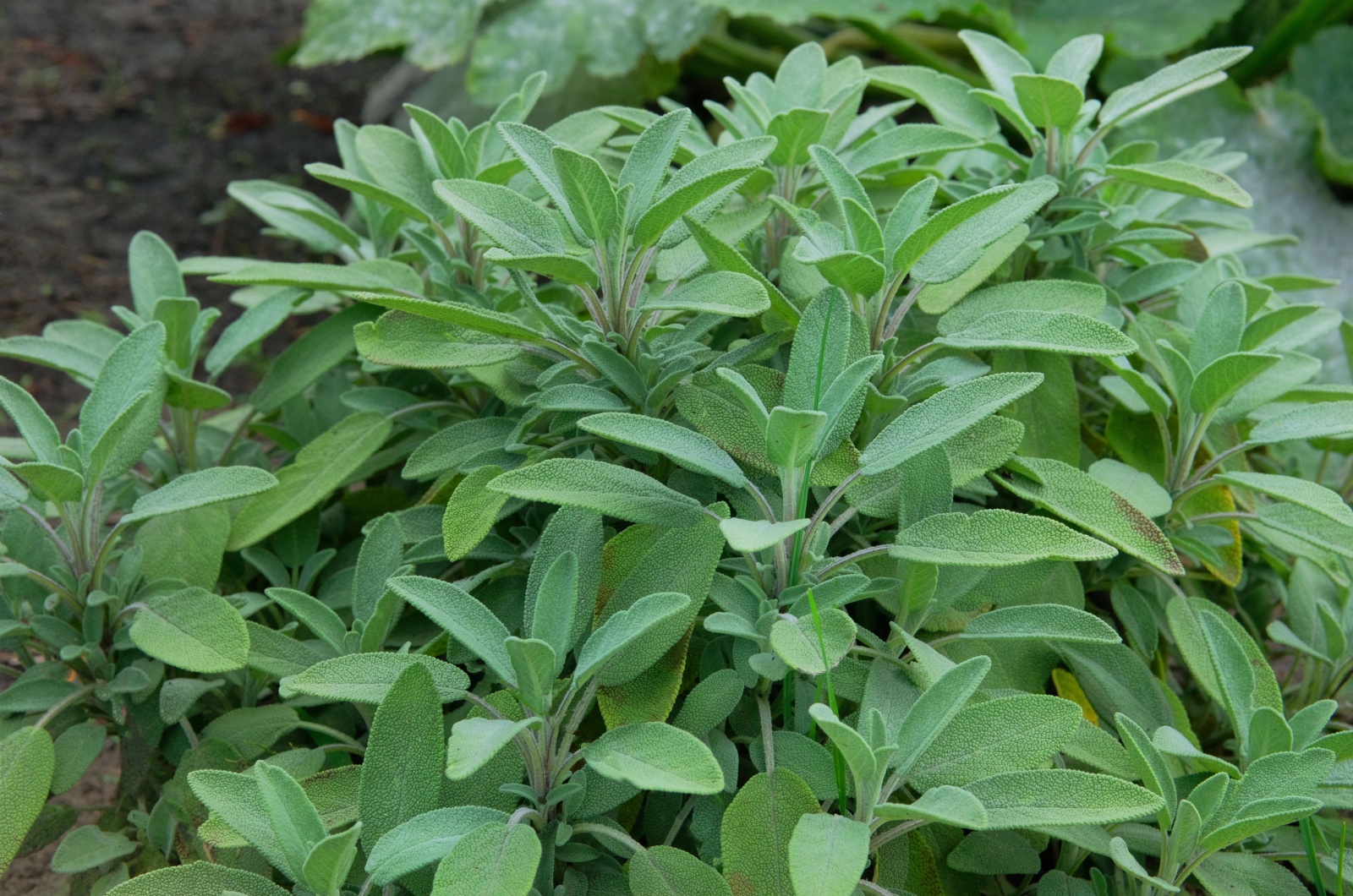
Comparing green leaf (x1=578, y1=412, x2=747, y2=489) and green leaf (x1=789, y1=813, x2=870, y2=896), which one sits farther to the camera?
green leaf (x1=578, y1=412, x2=747, y2=489)

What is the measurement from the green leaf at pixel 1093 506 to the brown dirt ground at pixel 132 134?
247 cm

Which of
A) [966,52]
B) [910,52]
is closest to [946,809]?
[910,52]

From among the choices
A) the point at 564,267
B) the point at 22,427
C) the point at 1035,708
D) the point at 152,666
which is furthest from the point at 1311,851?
the point at 22,427

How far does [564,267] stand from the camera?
0.86 metres

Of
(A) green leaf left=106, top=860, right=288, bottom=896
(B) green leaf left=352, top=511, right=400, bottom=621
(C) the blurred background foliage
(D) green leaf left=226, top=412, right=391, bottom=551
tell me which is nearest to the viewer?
(A) green leaf left=106, top=860, right=288, bottom=896

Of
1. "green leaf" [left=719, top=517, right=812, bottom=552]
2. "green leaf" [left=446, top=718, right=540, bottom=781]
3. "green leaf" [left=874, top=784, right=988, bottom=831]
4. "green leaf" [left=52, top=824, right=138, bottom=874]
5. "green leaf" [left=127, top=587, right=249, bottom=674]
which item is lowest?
"green leaf" [left=52, top=824, right=138, bottom=874]

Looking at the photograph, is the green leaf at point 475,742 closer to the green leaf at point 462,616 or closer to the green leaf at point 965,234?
the green leaf at point 462,616

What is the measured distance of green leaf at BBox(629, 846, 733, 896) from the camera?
0.77 metres

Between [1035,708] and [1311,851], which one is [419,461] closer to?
[1035,708]

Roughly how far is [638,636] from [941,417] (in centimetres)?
28

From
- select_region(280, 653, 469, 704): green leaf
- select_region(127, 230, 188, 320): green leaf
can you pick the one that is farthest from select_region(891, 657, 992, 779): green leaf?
select_region(127, 230, 188, 320): green leaf

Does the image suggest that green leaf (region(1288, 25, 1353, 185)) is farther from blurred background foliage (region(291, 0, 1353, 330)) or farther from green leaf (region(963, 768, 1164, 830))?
green leaf (region(963, 768, 1164, 830))

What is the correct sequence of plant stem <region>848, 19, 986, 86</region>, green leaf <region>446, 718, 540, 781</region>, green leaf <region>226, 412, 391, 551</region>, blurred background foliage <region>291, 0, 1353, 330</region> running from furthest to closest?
plant stem <region>848, 19, 986, 86</region> < blurred background foliage <region>291, 0, 1353, 330</region> < green leaf <region>226, 412, 391, 551</region> < green leaf <region>446, 718, 540, 781</region>

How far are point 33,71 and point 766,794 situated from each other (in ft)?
13.8
